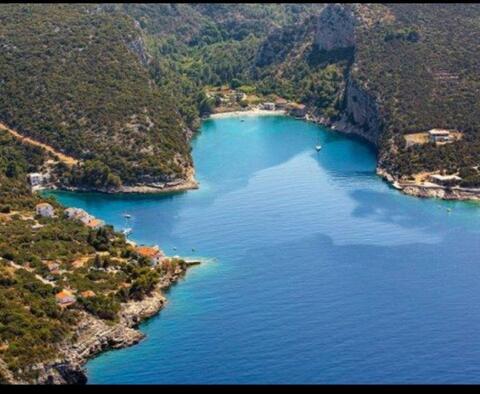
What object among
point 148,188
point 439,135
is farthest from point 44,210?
point 439,135

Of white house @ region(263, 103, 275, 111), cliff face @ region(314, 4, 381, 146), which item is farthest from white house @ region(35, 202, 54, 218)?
white house @ region(263, 103, 275, 111)

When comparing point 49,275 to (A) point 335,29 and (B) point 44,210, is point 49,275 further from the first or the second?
(A) point 335,29

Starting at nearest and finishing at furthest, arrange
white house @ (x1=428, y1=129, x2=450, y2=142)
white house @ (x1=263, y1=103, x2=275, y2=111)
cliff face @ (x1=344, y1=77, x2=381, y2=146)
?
white house @ (x1=428, y1=129, x2=450, y2=142) → cliff face @ (x1=344, y1=77, x2=381, y2=146) → white house @ (x1=263, y1=103, x2=275, y2=111)

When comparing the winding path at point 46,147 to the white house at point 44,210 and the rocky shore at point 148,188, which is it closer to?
the rocky shore at point 148,188

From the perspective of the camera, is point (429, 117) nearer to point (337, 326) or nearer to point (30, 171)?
point (30, 171)

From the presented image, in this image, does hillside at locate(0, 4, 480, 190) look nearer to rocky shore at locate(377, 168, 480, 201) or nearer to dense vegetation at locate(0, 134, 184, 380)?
rocky shore at locate(377, 168, 480, 201)

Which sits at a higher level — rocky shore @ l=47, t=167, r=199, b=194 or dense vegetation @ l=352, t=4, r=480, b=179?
dense vegetation @ l=352, t=4, r=480, b=179

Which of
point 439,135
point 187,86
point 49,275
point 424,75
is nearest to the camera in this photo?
point 49,275
